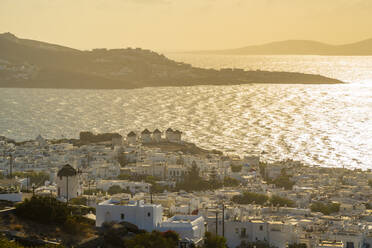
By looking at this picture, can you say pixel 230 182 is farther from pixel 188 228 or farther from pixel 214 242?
pixel 214 242

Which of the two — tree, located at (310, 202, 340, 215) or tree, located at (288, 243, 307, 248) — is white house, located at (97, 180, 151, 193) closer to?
tree, located at (310, 202, 340, 215)

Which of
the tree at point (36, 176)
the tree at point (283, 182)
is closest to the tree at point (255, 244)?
the tree at point (36, 176)

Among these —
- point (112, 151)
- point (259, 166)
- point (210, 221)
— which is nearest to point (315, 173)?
point (259, 166)

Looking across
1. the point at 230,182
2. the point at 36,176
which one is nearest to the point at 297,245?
the point at 230,182

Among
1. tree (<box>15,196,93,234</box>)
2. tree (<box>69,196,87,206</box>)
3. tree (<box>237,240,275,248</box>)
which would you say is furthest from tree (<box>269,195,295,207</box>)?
tree (<box>15,196,93,234</box>)

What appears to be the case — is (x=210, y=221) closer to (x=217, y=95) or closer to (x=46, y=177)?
(x=46, y=177)

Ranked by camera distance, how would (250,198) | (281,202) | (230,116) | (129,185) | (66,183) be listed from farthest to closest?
(230,116) < (129,185) < (250,198) < (281,202) < (66,183)

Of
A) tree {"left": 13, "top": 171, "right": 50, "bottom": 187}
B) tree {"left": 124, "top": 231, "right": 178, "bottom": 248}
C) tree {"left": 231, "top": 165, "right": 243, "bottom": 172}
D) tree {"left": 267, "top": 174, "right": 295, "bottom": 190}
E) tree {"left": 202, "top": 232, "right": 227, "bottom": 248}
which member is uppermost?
tree {"left": 124, "top": 231, "right": 178, "bottom": 248}

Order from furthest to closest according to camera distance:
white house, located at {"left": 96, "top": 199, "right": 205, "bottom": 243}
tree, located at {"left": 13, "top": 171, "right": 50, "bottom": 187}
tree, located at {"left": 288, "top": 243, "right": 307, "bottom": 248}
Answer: tree, located at {"left": 13, "top": 171, "right": 50, "bottom": 187}
tree, located at {"left": 288, "top": 243, "right": 307, "bottom": 248}
white house, located at {"left": 96, "top": 199, "right": 205, "bottom": 243}

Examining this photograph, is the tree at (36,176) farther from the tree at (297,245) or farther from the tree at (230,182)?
the tree at (297,245)
